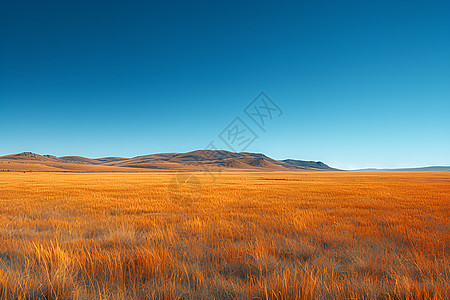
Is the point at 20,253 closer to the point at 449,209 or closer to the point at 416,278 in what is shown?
the point at 416,278

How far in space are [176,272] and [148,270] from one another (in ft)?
1.47

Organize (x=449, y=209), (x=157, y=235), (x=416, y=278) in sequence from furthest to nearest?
(x=449, y=209)
(x=157, y=235)
(x=416, y=278)

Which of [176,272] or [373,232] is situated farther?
[373,232]

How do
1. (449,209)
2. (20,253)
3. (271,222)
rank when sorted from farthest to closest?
→ (449,209) < (271,222) < (20,253)

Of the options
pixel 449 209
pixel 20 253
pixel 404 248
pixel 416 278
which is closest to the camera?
pixel 416 278

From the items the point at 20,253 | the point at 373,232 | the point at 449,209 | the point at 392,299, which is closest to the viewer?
the point at 392,299

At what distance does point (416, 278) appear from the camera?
3.23 meters

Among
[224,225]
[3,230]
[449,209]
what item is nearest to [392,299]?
[224,225]

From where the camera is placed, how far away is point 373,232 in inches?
226

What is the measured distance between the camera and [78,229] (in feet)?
20.0

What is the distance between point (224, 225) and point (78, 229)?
4161 millimetres

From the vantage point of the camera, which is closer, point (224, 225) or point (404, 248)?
point (404, 248)

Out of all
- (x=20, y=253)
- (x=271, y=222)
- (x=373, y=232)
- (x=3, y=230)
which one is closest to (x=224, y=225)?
(x=271, y=222)

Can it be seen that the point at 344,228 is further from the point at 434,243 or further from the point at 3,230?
the point at 3,230
